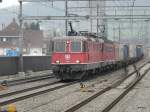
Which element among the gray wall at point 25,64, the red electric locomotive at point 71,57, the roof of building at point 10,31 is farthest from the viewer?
the roof of building at point 10,31

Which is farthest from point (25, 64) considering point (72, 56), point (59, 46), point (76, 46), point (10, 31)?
point (10, 31)

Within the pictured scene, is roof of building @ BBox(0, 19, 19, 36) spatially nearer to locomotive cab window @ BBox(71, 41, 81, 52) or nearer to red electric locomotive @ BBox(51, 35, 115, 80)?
red electric locomotive @ BBox(51, 35, 115, 80)

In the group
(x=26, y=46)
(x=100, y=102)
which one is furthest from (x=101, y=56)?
(x=26, y=46)

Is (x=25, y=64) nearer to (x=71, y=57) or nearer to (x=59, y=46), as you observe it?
(x=59, y=46)

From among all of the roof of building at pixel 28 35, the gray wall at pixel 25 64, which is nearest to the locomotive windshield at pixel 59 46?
the gray wall at pixel 25 64

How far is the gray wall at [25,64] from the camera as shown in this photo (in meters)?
35.7

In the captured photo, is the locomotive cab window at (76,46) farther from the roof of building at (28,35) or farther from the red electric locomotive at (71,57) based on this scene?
the roof of building at (28,35)

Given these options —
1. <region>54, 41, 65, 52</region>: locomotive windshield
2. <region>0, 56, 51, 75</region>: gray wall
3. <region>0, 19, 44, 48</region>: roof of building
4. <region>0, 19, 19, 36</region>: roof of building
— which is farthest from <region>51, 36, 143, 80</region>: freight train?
<region>0, 19, 44, 48</region>: roof of building

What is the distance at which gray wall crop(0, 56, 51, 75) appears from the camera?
117ft

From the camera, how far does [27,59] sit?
4156 centimetres

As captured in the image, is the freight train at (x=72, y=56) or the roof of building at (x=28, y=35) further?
the roof of building at (x=28, y=35)

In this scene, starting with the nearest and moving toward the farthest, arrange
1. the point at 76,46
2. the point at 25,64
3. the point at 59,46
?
the point at 76,46 → the point at 59,46 → the point at 25,64

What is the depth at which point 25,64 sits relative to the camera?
4125cm

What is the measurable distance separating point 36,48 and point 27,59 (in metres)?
76.6
